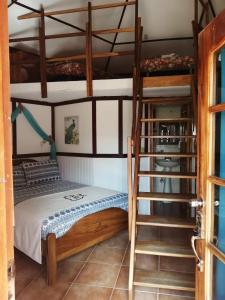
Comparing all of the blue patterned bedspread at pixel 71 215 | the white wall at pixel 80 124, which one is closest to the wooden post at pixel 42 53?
the white wall at pixel 80 124

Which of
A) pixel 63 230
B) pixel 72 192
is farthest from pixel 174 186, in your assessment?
pixel 63 230

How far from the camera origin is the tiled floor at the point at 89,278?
2.34 meters

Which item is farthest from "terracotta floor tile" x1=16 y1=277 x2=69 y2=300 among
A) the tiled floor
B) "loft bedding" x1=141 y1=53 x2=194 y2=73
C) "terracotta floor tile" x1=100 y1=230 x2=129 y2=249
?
"loft bedding" x1=141 y1=53 x2=194 y2=73

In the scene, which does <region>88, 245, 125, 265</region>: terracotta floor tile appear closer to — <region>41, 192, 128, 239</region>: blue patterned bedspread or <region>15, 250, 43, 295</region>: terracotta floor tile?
<region>41, 192, 128, 239</region>: blue patterned bedspread

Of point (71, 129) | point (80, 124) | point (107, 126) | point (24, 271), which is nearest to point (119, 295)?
point (24, 271)

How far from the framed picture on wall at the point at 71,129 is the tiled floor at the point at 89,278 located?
223 cm

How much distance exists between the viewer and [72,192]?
3768 mm

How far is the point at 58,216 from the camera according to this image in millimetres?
2779

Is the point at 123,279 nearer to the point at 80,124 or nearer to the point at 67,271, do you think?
the point at 67,271

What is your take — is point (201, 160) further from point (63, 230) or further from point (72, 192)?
point (72, 192)

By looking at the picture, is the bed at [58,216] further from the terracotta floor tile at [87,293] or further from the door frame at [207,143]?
the door frame at [207,143]

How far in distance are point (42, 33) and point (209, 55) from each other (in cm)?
286

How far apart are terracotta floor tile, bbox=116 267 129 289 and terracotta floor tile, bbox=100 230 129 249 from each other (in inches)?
22.3

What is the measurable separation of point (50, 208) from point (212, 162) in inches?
87.0
